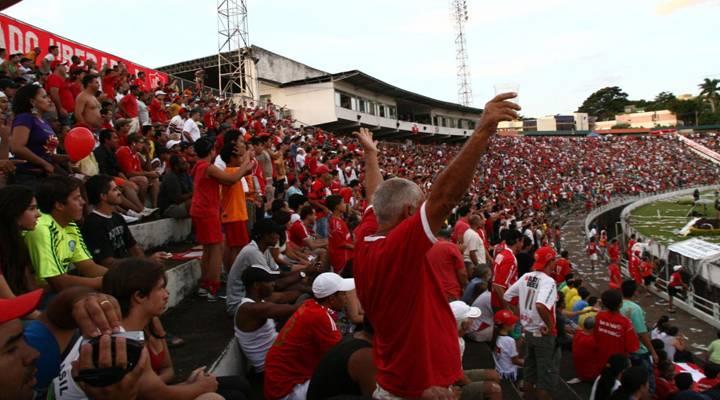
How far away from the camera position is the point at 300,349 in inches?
150

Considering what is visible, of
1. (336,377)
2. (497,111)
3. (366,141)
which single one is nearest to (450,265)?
(366,141)

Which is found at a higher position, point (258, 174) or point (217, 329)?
point (258, 174)

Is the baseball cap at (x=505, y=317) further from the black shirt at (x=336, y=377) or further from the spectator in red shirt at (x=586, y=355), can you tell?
the black shirt at (x=336, y=377)

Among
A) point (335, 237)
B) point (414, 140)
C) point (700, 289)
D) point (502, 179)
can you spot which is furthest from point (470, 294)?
point (414, 140)

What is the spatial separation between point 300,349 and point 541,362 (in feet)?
10.9

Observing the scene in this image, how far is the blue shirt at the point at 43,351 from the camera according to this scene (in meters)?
2.45

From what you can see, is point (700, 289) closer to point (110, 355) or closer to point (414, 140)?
point (110, 355)

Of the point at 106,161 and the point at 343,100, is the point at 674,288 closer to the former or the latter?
the point at 106,161

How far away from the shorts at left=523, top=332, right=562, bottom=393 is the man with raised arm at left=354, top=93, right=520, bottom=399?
13.0 ft

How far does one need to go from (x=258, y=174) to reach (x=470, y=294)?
154 inches

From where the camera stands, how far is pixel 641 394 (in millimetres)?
4863

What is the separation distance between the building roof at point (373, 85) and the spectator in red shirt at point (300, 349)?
32.3m

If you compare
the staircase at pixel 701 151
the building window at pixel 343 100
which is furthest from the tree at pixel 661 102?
the building window at pixel 343 100

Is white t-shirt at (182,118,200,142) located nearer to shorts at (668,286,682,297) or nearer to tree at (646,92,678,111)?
shorts at (668,286,682,297)
